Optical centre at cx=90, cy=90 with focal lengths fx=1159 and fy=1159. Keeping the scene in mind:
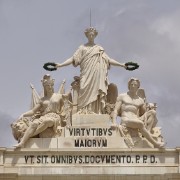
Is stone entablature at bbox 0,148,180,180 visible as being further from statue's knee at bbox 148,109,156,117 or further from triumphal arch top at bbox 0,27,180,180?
statue's knee at bbox 148,109,156,117

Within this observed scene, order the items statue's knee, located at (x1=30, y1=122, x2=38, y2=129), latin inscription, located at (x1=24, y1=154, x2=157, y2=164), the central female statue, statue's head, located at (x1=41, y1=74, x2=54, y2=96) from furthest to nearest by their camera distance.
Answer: the central female statue, statue's head, located at (x1=41, y1=74, x2=54, y2=96), statue's knee, located at (x1=30, y1=122, x2=38, y2=129), latin inscription, located at (x1=24, y1=154, x2=157, y2=164)

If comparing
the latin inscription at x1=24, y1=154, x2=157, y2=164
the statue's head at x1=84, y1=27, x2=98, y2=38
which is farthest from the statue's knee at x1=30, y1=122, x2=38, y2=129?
the statue's head at x1=84, y1=27, x2=98, y2=38

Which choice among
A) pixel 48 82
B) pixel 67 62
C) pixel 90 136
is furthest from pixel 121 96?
pixel 48 82

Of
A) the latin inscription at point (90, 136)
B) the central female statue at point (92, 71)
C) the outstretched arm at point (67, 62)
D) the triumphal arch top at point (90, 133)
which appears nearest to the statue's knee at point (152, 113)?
the triumphal arch top at point (90, 133)

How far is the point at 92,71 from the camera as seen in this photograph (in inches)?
1937

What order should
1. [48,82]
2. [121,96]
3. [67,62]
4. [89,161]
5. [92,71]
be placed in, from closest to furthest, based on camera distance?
[89,161] → [48,82] → [121,96] → [92,71] → [67,62]

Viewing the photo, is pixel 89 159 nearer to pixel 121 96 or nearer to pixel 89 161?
pixel 89 161

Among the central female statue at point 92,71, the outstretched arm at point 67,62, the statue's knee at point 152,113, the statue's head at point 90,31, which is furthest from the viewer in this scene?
the statue's head at point 90,31

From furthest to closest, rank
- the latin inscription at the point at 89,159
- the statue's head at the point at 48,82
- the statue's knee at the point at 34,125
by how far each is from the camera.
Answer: the statue's head at the point at 48,82 → the statue's knee at the point at 34,125 → the latin inscription at the point at 89,159

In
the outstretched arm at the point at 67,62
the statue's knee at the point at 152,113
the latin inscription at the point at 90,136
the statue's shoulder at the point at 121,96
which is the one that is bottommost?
the latin inscription at the point at 90,136

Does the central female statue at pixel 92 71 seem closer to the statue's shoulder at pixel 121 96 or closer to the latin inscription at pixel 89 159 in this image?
the statue's shoulder at pixel 121 96

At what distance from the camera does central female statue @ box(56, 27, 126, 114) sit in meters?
48.7

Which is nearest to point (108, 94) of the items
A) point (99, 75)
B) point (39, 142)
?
point (99, 75)

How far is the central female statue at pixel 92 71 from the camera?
160ft
